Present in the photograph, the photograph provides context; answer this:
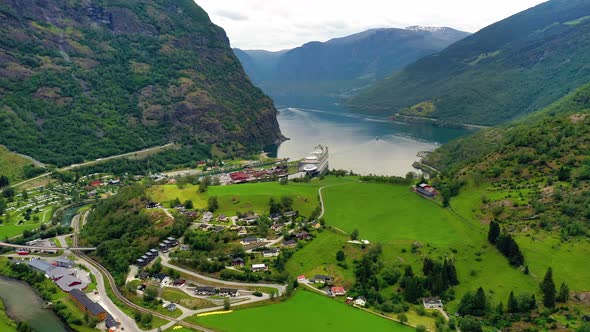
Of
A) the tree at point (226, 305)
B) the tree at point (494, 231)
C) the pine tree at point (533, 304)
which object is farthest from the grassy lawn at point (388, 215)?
the tree at point (226, 305)

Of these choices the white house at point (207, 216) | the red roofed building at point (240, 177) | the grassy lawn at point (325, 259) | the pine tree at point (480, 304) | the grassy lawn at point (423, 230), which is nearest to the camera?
the pine tree at point (480, 304)

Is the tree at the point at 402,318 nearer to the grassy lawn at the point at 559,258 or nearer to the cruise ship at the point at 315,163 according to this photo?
the grassy lawn at the point at 559,258

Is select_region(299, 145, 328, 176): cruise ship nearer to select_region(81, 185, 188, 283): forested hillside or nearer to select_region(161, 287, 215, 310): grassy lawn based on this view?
select_region(81, 185, 188, 283): forested hillside

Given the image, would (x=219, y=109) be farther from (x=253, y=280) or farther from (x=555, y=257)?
(x=555, y=257)

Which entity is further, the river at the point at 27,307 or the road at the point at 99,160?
the road at the point at 99,160

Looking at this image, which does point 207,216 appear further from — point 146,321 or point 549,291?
point 549,291
